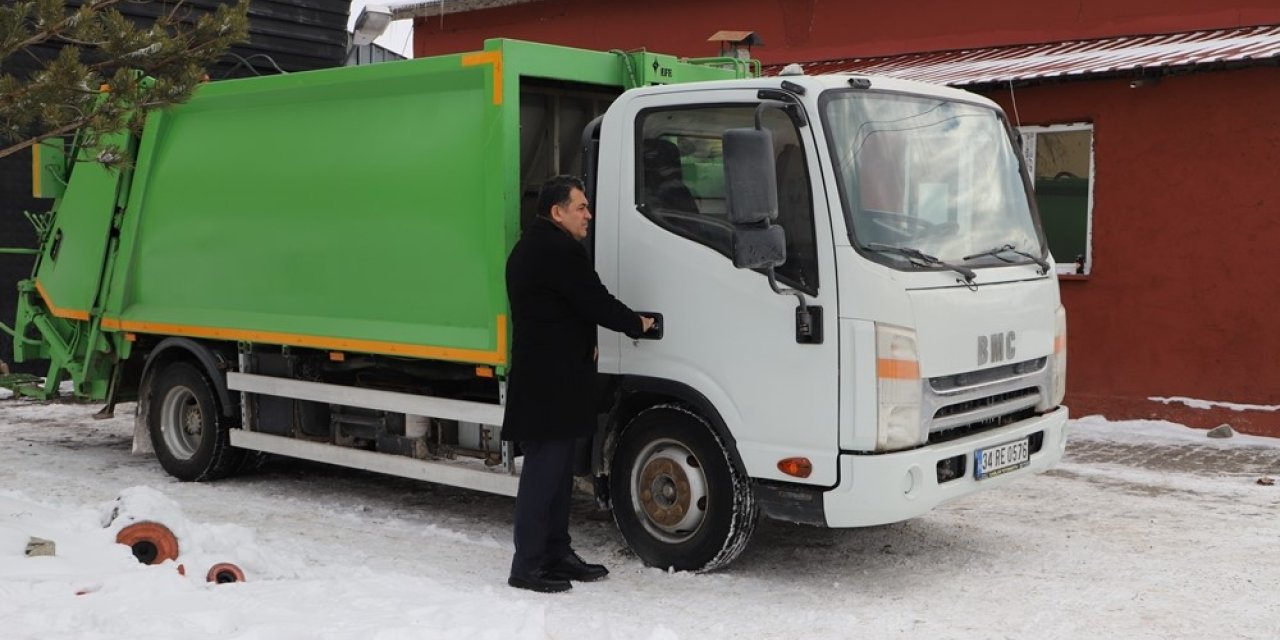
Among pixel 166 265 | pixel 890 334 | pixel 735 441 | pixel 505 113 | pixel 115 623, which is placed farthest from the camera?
pixel 166 265

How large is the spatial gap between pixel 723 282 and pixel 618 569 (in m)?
1.53

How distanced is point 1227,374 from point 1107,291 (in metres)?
1.21

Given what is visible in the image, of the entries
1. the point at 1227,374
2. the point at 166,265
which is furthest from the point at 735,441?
the point at 1227,374

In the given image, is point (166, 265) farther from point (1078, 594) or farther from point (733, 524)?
point (1078, 594)

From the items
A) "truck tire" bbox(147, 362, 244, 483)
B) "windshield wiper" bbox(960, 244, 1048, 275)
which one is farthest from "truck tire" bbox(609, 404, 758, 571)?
"truck tire" bbox(147, 362, 244, 483)

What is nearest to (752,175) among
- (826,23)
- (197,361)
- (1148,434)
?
(197,361)

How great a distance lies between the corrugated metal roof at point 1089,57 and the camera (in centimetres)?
1081

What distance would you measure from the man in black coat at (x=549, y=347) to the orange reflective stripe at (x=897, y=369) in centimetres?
113

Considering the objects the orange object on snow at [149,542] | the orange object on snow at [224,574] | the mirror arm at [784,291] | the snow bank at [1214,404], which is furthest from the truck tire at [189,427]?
the snow bank at [1214,404]

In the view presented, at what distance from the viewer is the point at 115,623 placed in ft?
17.2

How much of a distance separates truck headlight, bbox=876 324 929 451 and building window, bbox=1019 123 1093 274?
6.52 m

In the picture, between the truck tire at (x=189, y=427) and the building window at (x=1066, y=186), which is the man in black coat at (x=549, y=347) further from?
the building window at (x=1066, y=186)

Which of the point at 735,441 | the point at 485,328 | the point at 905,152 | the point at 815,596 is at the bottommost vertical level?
the point at 815,596

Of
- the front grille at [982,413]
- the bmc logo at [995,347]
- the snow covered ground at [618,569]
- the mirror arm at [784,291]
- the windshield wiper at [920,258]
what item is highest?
the windshield wiper at [920,258]
